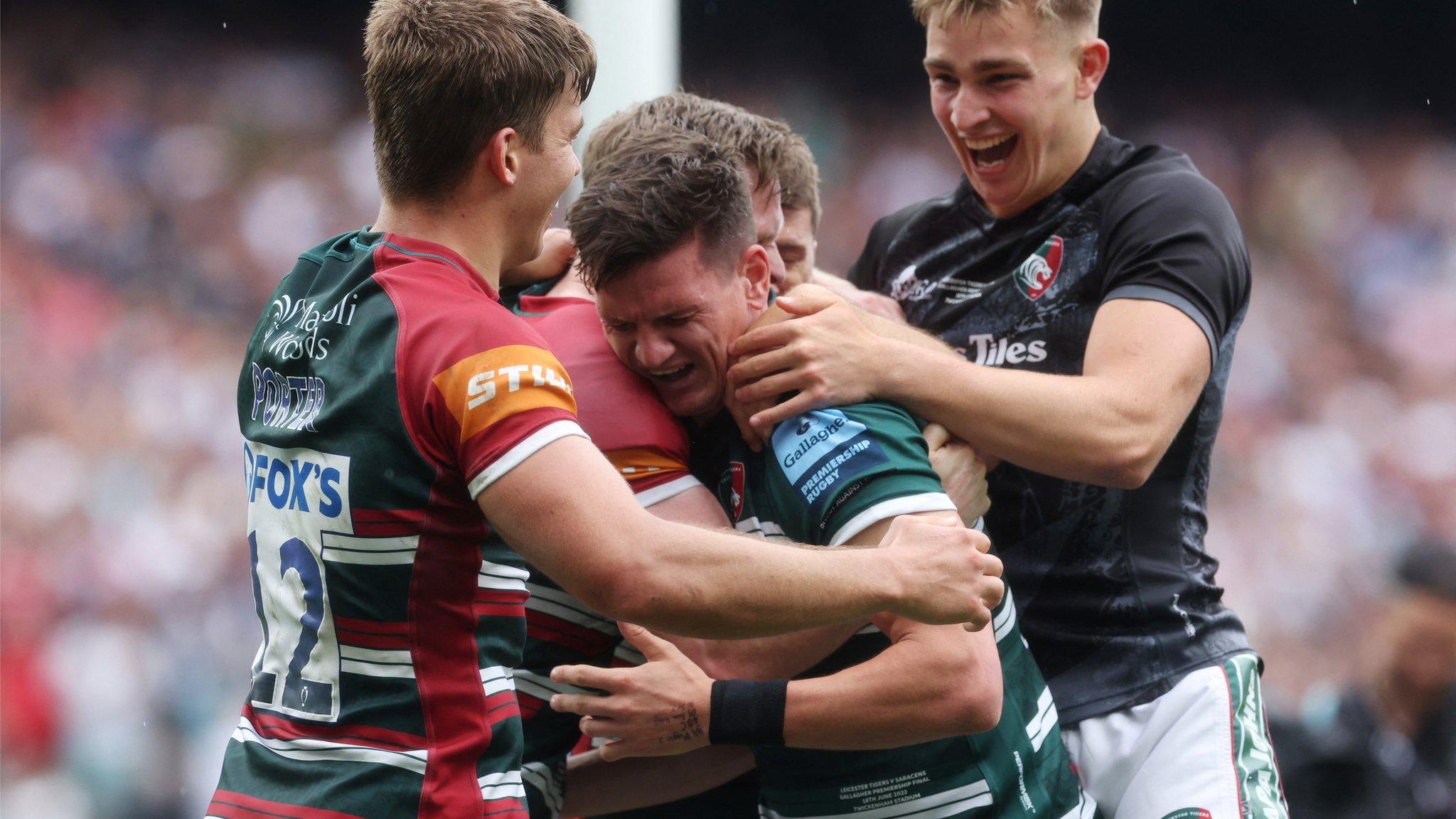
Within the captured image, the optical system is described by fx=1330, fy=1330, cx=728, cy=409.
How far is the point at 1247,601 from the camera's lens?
791 centimetres

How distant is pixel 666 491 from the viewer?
2428mm

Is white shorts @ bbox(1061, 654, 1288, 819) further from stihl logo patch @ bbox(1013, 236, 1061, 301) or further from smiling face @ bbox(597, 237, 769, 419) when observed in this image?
smiling face @ bbox(597, 237, 769, 419)

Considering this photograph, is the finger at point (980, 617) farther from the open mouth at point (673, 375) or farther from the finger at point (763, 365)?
the open mouth at point (673, 375)

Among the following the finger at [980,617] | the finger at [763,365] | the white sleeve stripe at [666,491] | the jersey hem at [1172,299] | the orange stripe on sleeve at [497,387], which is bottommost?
the finger at [980,617]

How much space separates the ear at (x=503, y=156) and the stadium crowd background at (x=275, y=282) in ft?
18.2

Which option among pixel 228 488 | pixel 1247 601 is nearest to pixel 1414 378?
pixel 1247 601

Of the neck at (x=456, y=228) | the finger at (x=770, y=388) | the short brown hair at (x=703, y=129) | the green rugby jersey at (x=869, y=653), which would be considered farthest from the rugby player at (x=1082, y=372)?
the neck at (x=456, y=228)

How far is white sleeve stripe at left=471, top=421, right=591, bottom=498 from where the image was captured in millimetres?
1859

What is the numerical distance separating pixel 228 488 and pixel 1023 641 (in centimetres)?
589

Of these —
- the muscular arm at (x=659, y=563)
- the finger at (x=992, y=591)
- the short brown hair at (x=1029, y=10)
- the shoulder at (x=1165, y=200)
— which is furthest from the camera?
the short brown hair at (x=1029, y=10)

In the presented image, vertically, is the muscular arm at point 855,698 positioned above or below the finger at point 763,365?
below

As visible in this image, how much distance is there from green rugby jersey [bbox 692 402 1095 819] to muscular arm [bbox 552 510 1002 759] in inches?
1.5

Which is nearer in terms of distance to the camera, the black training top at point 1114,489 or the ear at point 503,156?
the ear at point 503,156

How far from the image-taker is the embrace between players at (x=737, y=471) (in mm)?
1976
